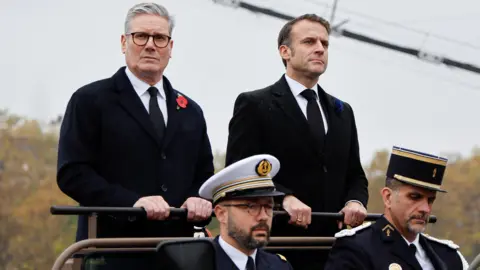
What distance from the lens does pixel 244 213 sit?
4484mm

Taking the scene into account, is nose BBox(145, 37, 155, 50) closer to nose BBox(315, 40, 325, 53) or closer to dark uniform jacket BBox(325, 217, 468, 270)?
nose BBox(315, 40, 325, 53)

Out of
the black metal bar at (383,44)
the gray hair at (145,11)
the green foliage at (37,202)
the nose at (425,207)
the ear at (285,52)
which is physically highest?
the black metal bar at (383,44)

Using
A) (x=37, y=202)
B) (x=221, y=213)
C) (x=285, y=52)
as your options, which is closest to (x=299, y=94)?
(x=285, y=52)

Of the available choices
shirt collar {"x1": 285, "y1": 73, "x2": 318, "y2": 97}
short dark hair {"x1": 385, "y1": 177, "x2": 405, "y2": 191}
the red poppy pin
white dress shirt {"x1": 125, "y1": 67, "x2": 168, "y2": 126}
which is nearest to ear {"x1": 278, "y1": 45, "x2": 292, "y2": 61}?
shirt collar {"x1": 285, "y1": 73, "x2": 318, "y2": 97}

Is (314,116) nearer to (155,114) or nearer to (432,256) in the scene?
(155,114)

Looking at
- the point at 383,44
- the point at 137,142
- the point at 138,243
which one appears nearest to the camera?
the point at 138,243

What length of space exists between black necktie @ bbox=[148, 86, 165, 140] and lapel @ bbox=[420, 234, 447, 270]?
4.71 feet

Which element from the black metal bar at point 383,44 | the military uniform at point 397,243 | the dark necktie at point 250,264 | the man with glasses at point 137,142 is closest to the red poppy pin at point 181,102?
the man with glasses at point 137,142

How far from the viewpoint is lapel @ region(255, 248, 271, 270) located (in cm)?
451

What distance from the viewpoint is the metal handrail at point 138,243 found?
4.52 metres

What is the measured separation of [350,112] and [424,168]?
1.02m

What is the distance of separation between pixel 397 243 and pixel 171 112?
4.50 ft

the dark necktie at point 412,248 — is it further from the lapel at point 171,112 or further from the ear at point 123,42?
the ear at point 123,42

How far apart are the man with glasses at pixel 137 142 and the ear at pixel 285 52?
700mm
